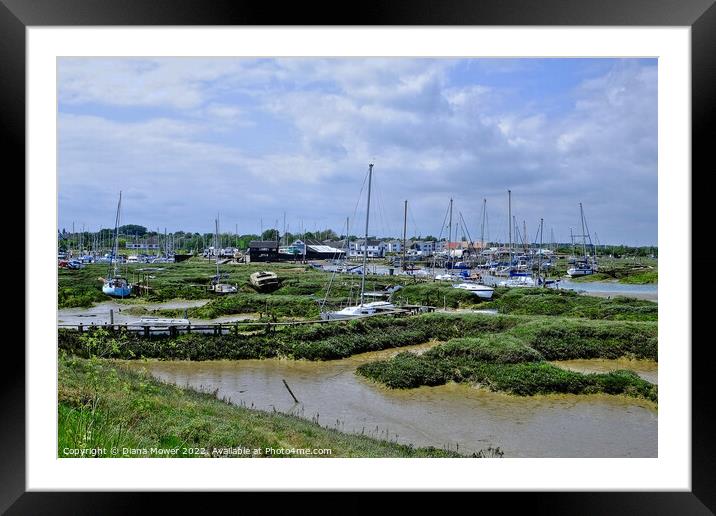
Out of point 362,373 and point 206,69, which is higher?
point 206,69

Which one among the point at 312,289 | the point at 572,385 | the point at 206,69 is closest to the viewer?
the point at 206,69

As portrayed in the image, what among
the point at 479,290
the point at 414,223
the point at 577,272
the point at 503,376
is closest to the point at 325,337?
the point at 414,223

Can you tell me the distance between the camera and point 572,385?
527 centimetres

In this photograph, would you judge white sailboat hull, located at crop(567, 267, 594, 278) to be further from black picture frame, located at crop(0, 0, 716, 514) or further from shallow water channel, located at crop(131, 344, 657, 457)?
black picture frame, located at crop(0, 0, 716, 514)

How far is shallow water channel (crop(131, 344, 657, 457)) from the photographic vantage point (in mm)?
4242

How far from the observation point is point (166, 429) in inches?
133
